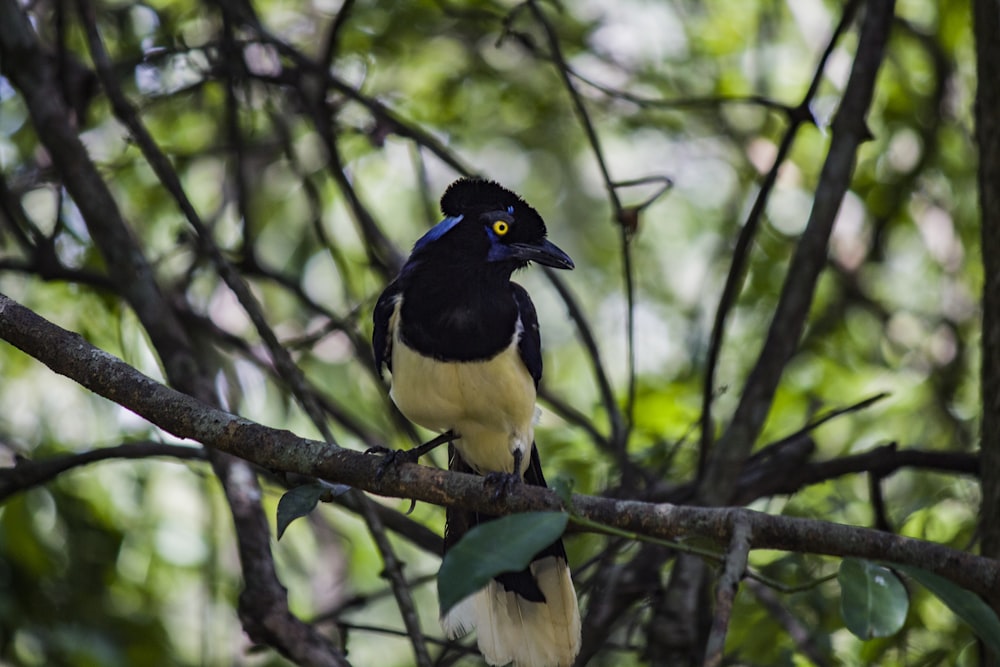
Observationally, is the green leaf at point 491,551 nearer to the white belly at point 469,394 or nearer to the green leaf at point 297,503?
the green leaf at point 297,503

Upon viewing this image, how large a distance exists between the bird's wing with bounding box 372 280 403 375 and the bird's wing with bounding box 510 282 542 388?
410mm

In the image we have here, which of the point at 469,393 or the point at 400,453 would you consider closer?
the point at 400,453

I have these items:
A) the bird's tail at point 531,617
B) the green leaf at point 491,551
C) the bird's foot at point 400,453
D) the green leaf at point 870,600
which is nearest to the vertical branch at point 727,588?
the green leaf at point 870,600

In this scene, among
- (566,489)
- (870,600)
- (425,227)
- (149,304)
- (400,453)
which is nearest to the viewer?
(870,600)

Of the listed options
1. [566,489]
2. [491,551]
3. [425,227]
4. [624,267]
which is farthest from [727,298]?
[425,227]

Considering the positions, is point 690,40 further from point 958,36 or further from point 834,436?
point 834,436

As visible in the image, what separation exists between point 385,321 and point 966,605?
83.9 inches

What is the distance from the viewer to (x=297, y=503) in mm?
2596

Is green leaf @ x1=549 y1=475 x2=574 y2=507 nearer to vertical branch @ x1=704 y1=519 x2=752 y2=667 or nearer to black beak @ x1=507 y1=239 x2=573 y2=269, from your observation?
vertical branch @ x1=704 y1=519 x2=752 y2=667

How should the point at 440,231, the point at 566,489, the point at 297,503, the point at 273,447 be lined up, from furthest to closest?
the point at 440,231, the point at 273,447, the point at 297,503, the point at 566,489

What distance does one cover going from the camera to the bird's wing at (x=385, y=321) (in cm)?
385

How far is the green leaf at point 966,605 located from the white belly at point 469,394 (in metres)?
1.61

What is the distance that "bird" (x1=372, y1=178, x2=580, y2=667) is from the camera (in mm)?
3639

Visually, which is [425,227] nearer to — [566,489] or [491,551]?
[566,489]
